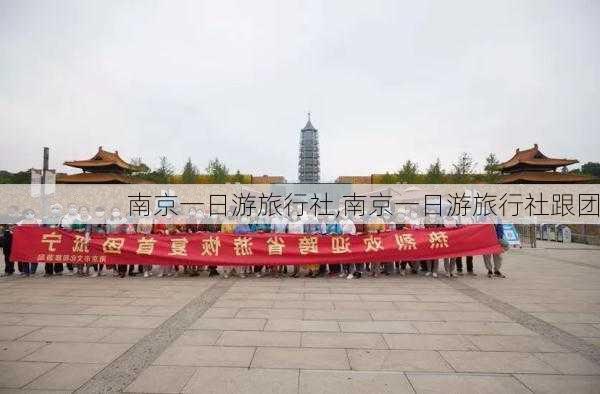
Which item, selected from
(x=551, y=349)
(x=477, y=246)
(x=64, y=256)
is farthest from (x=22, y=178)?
(x=551, y=349)

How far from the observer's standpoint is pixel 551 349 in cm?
469

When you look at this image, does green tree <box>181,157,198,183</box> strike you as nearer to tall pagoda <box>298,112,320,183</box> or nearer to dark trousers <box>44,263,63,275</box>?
dark trousers <box>44,263,63,275</box>

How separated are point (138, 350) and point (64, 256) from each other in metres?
6.60

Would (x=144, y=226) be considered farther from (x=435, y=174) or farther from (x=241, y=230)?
(x=435, y=174)

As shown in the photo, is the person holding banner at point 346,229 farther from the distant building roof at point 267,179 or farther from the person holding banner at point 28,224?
the distant building roof at point 267,179

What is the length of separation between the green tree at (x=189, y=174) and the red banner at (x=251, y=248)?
34571 mm

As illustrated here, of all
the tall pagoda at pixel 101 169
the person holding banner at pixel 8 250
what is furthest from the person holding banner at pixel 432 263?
the tall pagoda at pixel 101 169

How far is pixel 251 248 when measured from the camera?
32.1 ft

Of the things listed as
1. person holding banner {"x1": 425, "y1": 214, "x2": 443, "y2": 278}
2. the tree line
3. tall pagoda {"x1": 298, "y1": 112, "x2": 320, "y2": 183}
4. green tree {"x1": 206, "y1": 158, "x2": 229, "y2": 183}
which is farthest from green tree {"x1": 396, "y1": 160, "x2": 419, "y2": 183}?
tall pagoda {"x1": 298, "y1": 112, "x2": 320, "y2": 183}

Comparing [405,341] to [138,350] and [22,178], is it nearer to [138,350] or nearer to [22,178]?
[138,350]

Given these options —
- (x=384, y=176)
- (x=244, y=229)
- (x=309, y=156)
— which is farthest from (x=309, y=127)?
(x=244, y=229)

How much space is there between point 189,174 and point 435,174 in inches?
1061

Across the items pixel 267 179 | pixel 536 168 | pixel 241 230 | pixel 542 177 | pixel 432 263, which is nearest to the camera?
pixel 432 263

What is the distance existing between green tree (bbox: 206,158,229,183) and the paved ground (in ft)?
123
